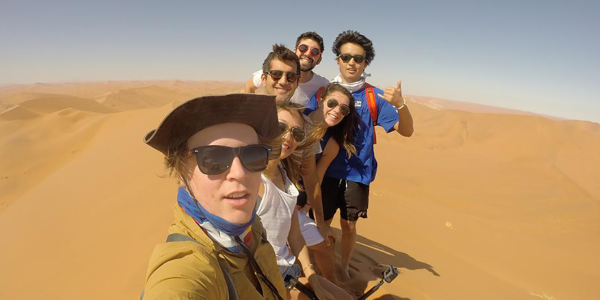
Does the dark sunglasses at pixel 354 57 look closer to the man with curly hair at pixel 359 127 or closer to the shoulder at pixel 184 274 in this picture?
the man with curly hair at pixel 359 127

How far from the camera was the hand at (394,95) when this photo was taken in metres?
2.70

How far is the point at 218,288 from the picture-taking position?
3.45ft

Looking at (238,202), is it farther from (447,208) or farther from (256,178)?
(447,208)

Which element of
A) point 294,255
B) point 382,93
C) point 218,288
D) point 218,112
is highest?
point 382,93

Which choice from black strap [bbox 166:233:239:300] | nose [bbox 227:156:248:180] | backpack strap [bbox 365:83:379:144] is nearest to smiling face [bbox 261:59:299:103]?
backpack strap [bbox 365:83:379:144]

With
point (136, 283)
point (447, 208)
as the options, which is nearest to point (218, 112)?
point (136, 283)

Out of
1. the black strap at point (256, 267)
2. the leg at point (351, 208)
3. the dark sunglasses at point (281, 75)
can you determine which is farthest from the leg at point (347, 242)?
the black strap at point (256, 267)

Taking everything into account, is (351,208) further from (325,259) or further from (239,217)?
(239,217)

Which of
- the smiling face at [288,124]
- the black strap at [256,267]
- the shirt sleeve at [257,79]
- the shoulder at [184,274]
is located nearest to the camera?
the shoulder at [184,274]

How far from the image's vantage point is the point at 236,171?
3.85 ft

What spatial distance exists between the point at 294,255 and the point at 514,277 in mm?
3783

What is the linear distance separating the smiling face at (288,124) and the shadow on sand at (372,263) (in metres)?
1.71

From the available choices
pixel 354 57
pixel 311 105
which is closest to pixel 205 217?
pixel 311 105

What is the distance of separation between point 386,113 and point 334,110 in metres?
0.68
